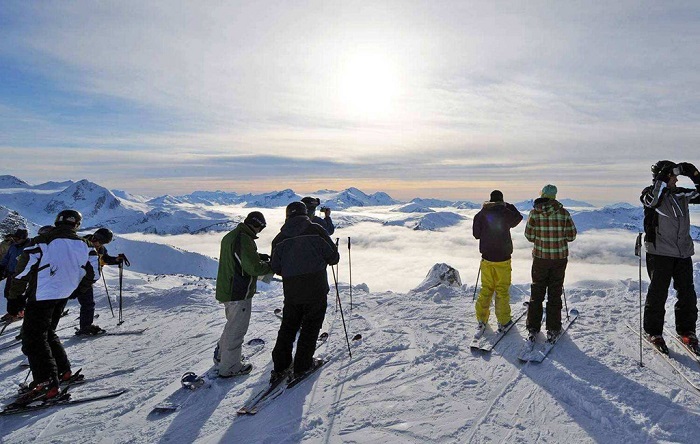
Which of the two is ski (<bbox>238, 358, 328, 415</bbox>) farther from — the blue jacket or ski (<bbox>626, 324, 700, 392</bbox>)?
the blue jacket

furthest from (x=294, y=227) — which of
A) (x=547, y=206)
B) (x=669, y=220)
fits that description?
(x=669, y=220)

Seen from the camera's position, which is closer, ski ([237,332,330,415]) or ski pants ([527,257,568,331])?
ski ([237,332,330,415])

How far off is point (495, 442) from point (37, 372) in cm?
605

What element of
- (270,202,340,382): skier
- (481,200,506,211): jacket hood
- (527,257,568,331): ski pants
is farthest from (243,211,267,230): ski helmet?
(527,257,568,331): ski pants

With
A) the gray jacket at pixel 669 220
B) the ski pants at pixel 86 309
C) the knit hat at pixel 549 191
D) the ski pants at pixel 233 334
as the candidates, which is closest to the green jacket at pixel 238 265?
the ski pants at pixel 233 334

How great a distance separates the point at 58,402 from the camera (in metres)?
5.18

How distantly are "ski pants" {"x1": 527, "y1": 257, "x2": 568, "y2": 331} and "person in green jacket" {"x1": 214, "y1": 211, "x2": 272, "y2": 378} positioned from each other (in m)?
4.62

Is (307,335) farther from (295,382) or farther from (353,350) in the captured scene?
(353,350)

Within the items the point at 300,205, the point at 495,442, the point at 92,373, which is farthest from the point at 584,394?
the point at 92,373

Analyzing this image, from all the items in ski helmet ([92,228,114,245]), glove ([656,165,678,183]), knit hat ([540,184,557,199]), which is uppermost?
glove ([656,165,678,183])

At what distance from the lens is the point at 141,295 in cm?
1296

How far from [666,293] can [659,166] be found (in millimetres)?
1993

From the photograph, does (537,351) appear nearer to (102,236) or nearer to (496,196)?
(496,196)

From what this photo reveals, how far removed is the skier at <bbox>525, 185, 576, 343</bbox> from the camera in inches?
256
